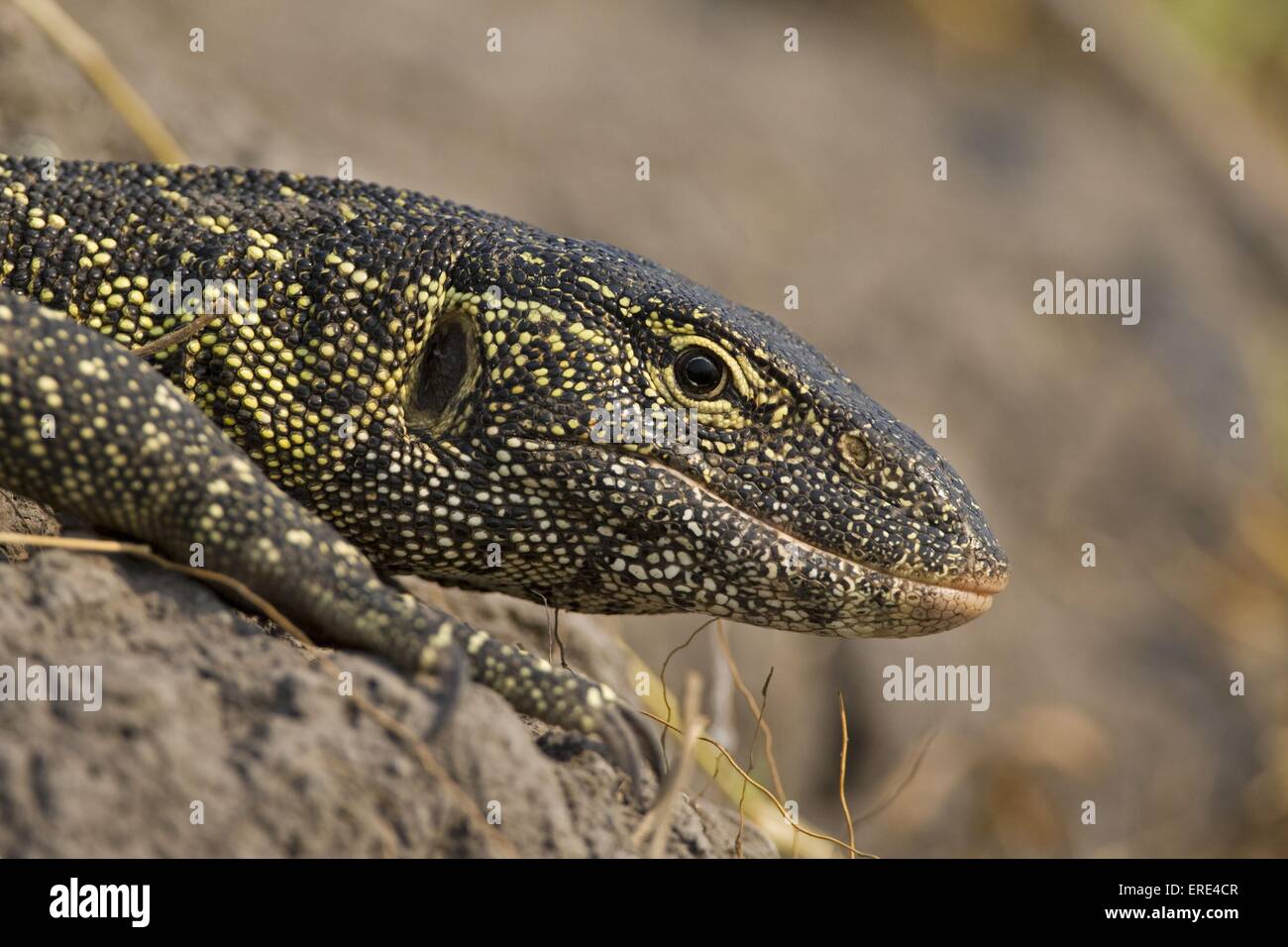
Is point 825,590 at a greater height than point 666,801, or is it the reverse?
point 825,590

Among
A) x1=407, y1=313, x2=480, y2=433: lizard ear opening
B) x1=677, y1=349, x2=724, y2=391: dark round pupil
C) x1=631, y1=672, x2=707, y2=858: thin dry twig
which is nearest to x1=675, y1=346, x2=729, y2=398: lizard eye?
x1=677, y1=349, x2=724, y2=391: dark round pupil

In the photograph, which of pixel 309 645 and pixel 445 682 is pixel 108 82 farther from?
pixel 445 682

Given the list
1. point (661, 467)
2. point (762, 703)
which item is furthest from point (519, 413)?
point (762, 703)

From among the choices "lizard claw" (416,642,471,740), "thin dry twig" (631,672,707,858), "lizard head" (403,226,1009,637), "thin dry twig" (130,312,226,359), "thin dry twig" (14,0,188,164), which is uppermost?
"thin dry twig" (14,0,188,164)

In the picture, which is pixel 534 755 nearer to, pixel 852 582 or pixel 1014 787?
pixel 852 582

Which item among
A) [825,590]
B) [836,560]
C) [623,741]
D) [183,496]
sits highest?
[183,496]

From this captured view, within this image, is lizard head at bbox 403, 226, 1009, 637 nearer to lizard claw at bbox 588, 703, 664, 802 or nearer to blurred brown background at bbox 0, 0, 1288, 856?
lizard claw at bbox 588, 703, 664, 802
